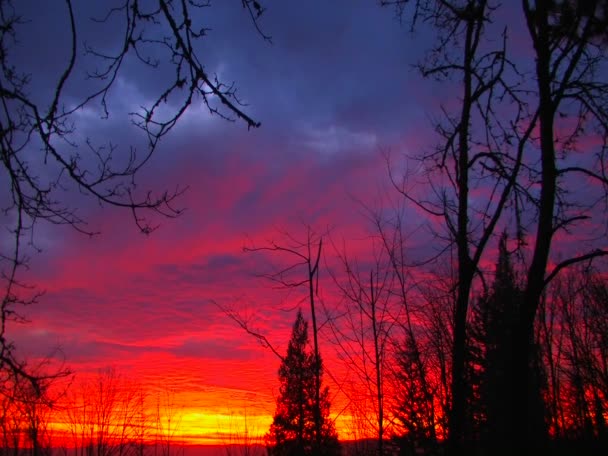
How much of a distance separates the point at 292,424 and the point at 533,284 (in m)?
30.2

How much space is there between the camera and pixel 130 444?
20.1 metres

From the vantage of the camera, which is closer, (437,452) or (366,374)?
(437,452)

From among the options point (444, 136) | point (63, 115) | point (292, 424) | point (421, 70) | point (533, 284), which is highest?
point (421, 70)

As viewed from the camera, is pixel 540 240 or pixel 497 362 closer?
pixel 540 240

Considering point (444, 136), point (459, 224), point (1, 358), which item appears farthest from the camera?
point (444, 136)

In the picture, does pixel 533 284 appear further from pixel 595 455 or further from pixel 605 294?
pixel 605 294

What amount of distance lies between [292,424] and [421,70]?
99.3 ft

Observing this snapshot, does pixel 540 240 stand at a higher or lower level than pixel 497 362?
higher

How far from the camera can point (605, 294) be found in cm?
2198

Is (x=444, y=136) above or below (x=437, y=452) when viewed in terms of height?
above

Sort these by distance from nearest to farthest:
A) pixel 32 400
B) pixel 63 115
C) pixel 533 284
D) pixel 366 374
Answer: pixel 63 115 < pixel 32 400 < pixel 533 284 < pixel 366 374

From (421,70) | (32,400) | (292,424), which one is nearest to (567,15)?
(421,70)

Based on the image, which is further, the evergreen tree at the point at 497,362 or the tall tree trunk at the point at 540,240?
the evergreen tree at the point at 497,362

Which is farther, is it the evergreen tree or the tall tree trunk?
the evergreen tree
